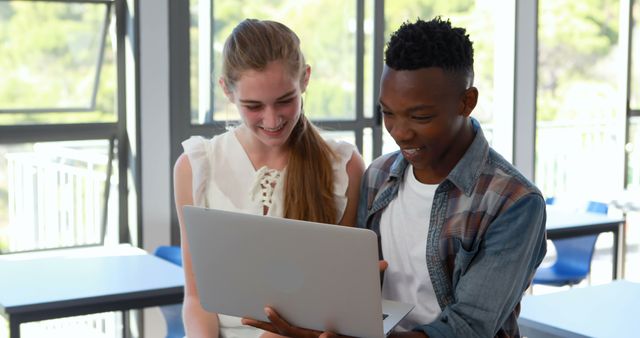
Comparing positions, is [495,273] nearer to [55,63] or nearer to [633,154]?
[55,63]

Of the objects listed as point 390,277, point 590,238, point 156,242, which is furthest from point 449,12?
point 390,277

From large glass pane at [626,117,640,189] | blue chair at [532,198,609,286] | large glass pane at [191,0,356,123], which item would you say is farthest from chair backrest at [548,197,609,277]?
large glass pane at [626,117,640,189]

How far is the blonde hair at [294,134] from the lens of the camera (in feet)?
6.45

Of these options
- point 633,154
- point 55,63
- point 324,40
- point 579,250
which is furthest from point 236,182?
point 633,154

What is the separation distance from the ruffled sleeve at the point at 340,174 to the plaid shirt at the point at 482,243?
1.13 ft

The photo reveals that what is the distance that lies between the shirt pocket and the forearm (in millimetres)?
607

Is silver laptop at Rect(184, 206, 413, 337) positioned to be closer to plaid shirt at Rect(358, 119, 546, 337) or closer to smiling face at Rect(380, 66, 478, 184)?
plaid shirt at Rect(358, 119, 546, 337)

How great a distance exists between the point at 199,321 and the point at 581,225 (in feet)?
8.22

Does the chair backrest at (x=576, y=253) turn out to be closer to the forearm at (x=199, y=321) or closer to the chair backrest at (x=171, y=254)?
the chair backrest at (x=171, y=254)

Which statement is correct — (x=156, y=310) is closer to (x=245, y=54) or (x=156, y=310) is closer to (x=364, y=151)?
(x=364, y=151)

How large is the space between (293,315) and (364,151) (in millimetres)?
3603

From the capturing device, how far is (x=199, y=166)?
2.08 m

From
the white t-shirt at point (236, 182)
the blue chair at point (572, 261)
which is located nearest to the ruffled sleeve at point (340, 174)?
the white t-shirt at point (236, 182)

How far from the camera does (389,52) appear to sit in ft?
5.54
